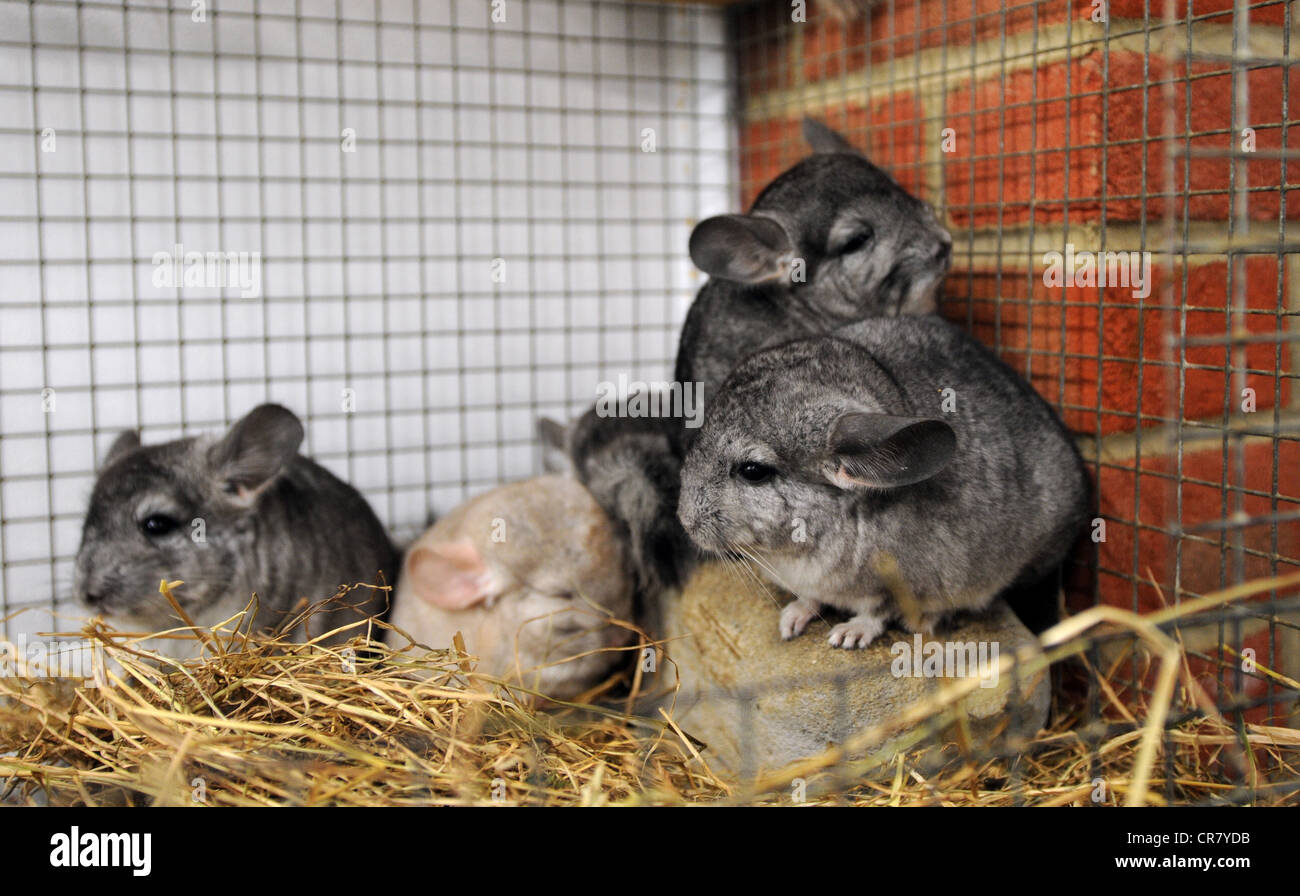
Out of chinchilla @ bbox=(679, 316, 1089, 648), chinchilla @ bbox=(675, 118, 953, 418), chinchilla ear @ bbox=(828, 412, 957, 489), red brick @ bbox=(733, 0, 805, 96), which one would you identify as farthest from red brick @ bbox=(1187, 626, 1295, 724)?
red brick @ bbox=(733, 0, 805, 96)

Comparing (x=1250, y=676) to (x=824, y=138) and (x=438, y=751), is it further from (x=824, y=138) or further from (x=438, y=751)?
(x=824, y=138)

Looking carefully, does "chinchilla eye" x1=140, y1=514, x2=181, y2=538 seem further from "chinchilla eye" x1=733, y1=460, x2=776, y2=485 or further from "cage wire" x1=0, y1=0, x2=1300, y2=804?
"chinchilla eye" x1=733, y1=460, x2=776, y2=485

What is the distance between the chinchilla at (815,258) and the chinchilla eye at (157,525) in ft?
4.71

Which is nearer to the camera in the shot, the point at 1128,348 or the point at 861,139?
the point at 1128,348

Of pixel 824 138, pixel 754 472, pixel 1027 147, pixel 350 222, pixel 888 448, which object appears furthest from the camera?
pixel 350 222

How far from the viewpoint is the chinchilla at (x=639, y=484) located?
3.21 m

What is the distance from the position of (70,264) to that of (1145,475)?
3.15 metres

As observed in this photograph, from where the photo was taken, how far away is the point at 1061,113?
301cm

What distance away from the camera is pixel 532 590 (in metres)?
3.21

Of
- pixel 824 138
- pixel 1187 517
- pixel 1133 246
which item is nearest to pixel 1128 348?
pixel 1133 246

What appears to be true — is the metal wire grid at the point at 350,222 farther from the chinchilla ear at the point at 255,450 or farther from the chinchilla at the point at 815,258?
A: the chinchilla at the point at 815,258

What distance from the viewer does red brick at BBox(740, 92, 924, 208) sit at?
3592 millimetres

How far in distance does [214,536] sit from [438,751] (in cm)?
119
